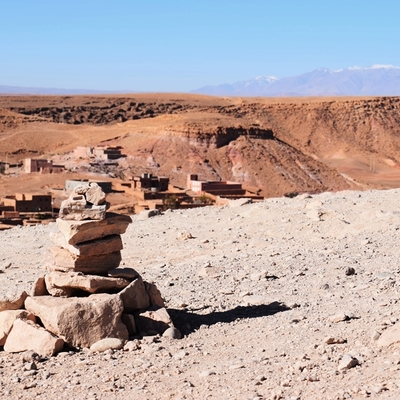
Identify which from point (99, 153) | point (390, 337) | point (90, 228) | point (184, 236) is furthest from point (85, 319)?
point (99, 153)

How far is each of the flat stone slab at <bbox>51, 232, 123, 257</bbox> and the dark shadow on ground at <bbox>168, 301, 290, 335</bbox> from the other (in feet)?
3.30

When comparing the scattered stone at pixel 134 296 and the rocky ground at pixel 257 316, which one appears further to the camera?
the scattered stone at pixel 134 296

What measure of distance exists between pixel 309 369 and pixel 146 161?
48.4 metres

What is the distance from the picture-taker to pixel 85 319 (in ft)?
25.9

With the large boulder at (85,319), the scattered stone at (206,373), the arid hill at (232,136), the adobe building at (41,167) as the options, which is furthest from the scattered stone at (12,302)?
the arid hill at (232,136)

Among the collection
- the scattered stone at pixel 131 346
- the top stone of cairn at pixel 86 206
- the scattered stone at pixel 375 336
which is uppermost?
the top stone of cairn at pixel 86 206

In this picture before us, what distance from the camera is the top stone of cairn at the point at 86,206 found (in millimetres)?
8586

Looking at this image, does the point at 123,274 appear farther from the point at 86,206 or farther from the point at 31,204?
the point at 31,204

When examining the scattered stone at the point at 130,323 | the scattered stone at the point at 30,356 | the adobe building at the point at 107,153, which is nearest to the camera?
the scattered stone at the point at 30,356

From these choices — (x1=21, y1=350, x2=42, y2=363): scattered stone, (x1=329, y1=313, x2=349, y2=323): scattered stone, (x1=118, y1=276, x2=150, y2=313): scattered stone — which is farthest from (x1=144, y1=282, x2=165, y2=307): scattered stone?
(x1=329, y1=313, x2=349, y2=323): scattered stone

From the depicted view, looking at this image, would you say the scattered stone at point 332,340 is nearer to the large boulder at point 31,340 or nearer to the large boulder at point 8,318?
the large boulder at point 31,340

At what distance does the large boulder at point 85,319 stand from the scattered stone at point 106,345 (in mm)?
86

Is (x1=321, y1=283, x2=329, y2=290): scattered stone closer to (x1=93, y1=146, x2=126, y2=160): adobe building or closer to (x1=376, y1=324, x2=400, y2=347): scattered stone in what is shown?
(x1=376, y1=324, x2=400, y2=347): scattered stone

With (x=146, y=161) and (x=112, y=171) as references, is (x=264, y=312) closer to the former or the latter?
(x=112, y=171)
